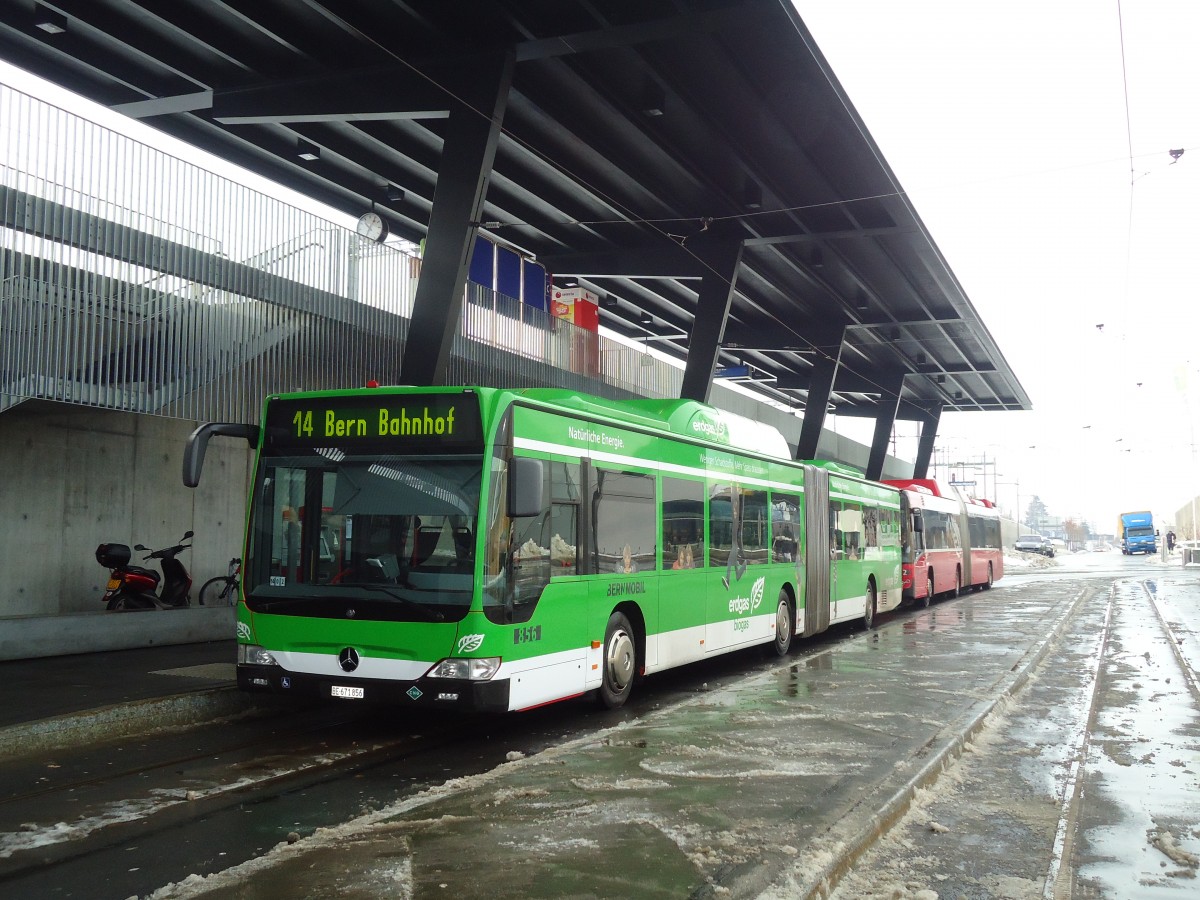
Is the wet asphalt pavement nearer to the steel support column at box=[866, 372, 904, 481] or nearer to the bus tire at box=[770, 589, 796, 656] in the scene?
the bus tire at box=[770, 589, 796, 656]

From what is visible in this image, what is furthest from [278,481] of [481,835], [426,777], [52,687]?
[481,835]

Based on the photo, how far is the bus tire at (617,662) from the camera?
1023 cm

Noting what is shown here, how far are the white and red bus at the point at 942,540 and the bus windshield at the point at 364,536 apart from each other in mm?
18465

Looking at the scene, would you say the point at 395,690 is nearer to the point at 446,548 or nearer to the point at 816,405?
the point at 446,548

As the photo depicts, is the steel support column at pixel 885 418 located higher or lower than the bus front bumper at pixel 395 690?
higher

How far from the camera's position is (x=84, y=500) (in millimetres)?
14422

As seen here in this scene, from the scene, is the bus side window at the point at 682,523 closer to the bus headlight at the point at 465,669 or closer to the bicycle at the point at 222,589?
the bus headlight at the point at 465,669

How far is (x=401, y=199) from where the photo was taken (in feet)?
66.4

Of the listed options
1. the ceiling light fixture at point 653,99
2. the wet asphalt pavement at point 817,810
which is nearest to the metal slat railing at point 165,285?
the ceiling light fixture at point 653,99

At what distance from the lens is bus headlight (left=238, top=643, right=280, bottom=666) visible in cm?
870

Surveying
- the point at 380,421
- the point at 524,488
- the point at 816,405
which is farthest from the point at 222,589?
the point at 816,405

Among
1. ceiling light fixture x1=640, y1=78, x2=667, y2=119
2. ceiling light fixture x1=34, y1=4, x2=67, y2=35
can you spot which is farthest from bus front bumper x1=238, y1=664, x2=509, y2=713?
ceiling light fixture x1=640, y1=78, x2=667, y2=119

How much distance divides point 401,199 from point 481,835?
16260 mm

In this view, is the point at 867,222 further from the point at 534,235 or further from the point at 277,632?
the point at 277,632
